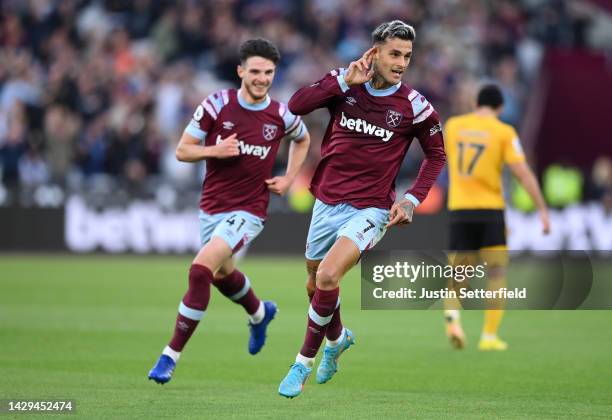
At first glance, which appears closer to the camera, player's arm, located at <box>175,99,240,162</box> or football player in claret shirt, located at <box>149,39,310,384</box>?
player's arm, located at <box>175,99,240,162</box>

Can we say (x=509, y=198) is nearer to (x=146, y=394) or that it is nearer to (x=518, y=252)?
(x=518, y=252)

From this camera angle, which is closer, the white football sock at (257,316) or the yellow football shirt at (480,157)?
the white football sock at (257,316)

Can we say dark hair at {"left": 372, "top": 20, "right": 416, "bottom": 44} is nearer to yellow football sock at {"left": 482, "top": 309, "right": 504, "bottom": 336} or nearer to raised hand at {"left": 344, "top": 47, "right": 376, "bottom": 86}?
raised hand at {"left": 344, "top": 47, "right": 376, "bottom": 86}

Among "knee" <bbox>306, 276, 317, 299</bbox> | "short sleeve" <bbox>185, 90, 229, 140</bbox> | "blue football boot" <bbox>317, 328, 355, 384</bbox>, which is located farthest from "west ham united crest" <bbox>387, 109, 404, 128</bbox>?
"short sleeve" <bbox>185, 90, 229, 140</bbox>

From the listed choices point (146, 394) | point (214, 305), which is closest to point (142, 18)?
point (214, 305)

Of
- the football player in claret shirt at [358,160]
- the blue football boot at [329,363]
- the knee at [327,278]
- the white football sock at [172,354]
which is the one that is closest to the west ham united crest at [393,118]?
the football player in claret shirt at [358,160]

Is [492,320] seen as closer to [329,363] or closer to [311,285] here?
[311,285]

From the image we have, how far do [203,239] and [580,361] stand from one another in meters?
3.40

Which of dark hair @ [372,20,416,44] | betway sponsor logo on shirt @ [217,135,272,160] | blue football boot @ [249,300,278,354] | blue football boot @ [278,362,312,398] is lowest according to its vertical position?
blue football boot @ [249,300,278,354]

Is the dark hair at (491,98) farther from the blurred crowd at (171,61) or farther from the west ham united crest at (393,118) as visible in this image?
the blurred crowd at (171,61)

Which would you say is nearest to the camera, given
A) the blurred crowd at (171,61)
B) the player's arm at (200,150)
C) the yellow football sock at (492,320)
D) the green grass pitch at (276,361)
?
the green grass pitch at (276,361)

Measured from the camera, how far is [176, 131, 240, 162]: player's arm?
360 inches

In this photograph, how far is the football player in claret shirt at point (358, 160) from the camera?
26.5ft

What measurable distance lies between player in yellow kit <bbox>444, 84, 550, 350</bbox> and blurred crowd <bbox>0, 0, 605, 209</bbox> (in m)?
9.56
